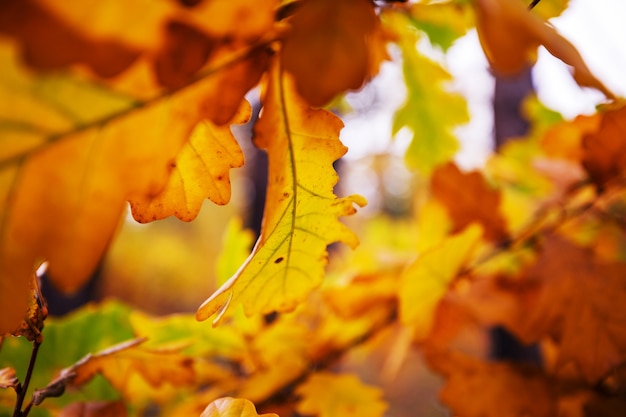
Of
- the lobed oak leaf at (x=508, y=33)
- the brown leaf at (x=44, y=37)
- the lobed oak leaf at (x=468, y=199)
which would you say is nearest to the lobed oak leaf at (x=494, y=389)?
the lobed oak leaf at (x=468, y=199)

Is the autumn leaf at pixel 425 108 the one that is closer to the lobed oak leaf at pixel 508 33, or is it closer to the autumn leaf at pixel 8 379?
the lobed oak leaf at pixel 508 33

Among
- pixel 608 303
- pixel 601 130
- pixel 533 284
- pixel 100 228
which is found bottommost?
pixel 533 284

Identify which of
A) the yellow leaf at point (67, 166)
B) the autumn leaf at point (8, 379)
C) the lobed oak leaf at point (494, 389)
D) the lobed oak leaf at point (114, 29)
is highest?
the lobed oak leaf at point (114, 29)

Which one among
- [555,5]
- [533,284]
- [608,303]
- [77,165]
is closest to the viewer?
[77,165]

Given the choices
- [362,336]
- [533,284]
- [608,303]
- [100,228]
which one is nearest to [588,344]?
[608,303]

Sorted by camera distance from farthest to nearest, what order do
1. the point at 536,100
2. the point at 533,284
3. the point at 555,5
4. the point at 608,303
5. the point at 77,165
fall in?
the point at 536,100, the point at 533,284, the point at 608,303, the point at 555,5, the point at 77,165

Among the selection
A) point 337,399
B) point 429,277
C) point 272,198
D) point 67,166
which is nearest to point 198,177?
point 272,198

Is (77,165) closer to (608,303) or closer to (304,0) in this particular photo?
(304,0)
